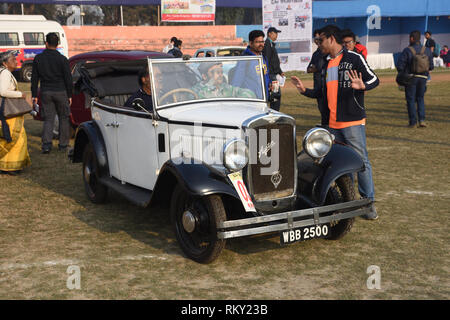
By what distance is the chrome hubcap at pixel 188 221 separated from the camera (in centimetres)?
459

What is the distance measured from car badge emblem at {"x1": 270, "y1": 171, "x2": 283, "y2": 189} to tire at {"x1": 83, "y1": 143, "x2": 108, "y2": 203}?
247 cm

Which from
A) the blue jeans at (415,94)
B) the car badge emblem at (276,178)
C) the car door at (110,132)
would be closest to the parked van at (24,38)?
the blue jeans at (415,94)

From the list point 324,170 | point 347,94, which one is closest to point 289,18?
point 347,94

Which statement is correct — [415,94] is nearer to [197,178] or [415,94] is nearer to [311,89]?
[311,89]

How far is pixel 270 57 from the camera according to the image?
1009cm

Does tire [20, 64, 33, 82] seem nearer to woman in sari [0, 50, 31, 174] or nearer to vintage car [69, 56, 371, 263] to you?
woman in sari [0, 50, 31, 174]

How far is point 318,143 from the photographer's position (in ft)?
16.3

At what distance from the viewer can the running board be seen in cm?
529

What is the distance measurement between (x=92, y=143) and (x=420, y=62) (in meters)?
7.50

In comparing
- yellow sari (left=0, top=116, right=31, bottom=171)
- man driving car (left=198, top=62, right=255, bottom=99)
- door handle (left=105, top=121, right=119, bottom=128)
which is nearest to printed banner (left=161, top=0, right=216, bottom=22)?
yellow sari (left=0, top=116, right=31, bottom=171)

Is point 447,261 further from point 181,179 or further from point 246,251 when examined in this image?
point 181,179

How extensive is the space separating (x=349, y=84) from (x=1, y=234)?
390 centimetres

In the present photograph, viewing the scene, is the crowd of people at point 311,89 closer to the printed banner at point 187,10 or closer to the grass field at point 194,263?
the grass field at point 194,263

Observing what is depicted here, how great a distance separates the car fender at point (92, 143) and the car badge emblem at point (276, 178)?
2.31 metres
